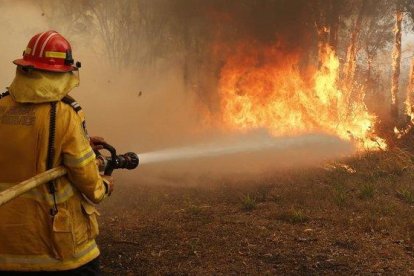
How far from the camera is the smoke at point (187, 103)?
11688 millimetres

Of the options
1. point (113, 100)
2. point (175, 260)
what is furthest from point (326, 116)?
point (113, 100)

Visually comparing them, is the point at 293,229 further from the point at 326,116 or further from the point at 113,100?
the point at 113,100

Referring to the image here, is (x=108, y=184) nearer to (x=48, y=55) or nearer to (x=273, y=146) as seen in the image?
(x=48, y=55)

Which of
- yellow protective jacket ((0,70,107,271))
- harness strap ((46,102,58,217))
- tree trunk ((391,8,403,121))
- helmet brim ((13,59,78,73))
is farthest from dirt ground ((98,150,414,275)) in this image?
tree trunk ((391,8,403,121))

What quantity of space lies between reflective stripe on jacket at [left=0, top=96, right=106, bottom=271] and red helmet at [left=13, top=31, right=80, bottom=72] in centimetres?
26

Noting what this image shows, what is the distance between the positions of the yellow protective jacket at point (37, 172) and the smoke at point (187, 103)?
585cm

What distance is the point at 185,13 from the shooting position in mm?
15141

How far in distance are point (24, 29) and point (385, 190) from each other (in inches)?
859

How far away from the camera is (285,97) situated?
11609 millimetres

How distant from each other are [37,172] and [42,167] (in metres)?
0.05

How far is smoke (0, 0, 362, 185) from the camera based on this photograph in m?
11.7

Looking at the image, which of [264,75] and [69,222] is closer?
[69,222]

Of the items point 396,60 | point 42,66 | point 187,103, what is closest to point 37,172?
point 42,66

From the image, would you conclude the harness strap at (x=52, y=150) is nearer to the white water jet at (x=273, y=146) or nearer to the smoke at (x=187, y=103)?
the smoke at (x=187, y=103)
